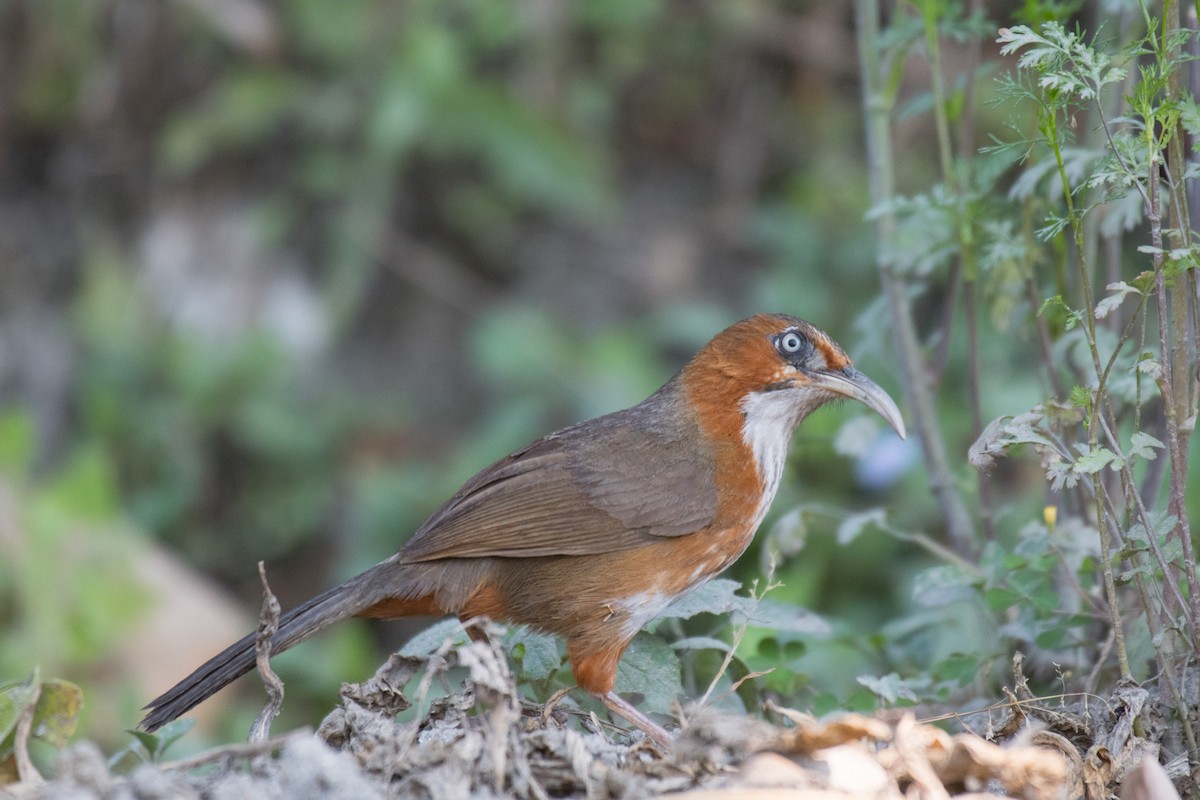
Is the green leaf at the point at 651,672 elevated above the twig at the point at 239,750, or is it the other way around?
the twig at the point at 239,750

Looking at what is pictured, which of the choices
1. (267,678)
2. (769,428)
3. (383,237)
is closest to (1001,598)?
(769,428)

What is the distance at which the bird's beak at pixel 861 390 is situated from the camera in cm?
355

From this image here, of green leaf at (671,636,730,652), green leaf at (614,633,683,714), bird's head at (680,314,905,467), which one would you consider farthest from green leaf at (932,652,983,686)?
bird's head at (680,314,905,467)

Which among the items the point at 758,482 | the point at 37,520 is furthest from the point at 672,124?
the point at 758,482

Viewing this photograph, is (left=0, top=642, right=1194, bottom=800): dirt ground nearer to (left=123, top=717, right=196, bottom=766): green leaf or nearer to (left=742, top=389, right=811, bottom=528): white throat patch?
(left=123, top=717, right=196, bottom=766): green leaf

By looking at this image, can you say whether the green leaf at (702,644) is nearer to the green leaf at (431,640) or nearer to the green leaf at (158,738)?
the green leaf at (431,640)

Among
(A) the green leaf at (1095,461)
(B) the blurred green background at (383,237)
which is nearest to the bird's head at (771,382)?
(A) the green leaf at (1095,461)

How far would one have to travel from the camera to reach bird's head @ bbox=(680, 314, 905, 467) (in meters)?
3.69

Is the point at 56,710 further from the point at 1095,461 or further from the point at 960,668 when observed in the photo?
the point at 1095,461

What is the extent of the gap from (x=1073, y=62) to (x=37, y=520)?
4439 millimetres

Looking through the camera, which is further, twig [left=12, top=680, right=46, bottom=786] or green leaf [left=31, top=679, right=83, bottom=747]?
green leaf [left=31, top=679, right=83, bottom=747]

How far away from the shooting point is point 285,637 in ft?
10.9

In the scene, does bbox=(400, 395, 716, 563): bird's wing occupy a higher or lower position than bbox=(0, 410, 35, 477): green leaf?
lower

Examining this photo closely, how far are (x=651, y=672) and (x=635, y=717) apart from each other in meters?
0.14
